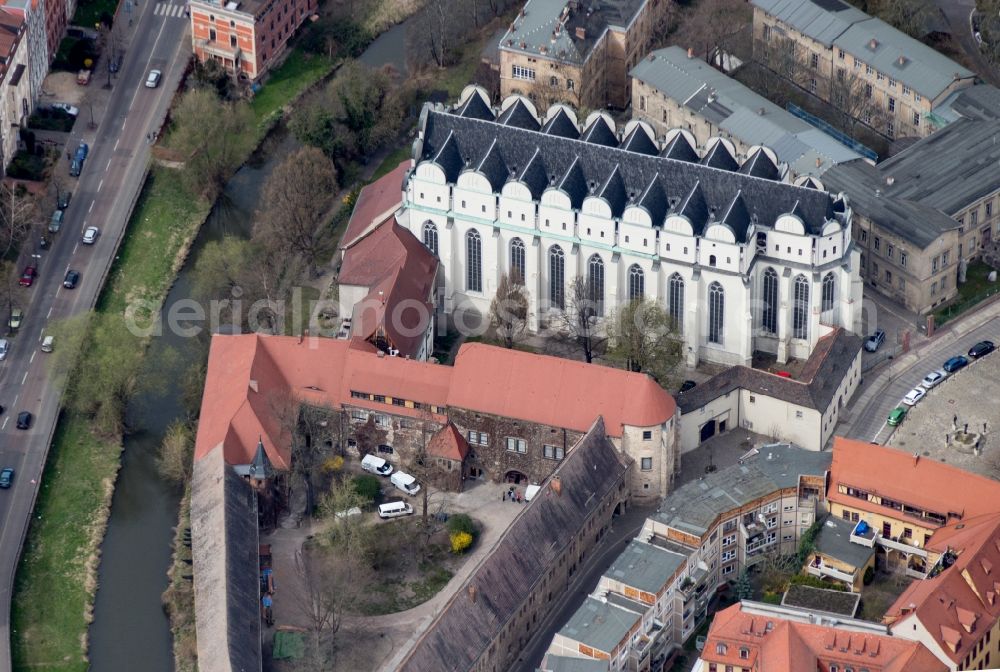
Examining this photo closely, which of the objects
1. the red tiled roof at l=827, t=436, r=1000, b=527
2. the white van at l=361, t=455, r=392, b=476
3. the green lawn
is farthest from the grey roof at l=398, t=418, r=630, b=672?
the green lawn

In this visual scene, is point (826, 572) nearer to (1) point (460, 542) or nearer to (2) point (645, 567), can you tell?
(2) point (645, 567)

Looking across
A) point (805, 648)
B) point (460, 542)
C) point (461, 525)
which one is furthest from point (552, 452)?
point (805, 648)

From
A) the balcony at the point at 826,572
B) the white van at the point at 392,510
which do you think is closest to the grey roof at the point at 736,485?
the balcony at the point at 826,572

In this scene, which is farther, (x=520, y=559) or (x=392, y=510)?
(x=392, y=510)

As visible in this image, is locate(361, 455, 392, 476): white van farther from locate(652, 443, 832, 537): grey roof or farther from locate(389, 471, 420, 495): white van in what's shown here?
locate(652, 443, 832, 537): grey roof

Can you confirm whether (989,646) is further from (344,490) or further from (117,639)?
(117,639)

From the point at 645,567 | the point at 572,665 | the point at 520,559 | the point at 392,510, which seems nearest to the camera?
the point at 572,665

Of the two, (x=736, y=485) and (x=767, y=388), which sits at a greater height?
(x=767, y=388)
